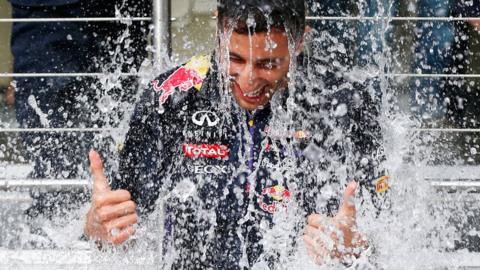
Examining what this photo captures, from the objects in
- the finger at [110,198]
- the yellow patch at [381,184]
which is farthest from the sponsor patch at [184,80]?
the yellow patch at [381,184]

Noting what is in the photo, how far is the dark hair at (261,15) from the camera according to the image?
8.74 ft

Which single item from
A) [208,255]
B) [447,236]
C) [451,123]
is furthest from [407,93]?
[208,255]

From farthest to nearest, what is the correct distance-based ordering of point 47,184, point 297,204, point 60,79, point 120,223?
point 60,79
point 47,184
point 297,204
point 120,223

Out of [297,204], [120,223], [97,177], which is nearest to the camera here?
[120,223]

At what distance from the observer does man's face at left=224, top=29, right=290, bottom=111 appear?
266cm

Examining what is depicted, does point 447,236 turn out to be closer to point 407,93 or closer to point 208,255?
point 407,93

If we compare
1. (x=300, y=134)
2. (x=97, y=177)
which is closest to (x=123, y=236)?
(x=97, y=177)

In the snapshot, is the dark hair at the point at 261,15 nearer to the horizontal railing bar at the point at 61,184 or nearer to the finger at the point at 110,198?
the finger at the point at 110,198

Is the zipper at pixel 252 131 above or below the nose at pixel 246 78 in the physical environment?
below

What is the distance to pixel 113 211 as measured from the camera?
2.44m

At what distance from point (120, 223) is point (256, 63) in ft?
2.19

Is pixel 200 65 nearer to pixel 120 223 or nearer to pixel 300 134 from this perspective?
pixel 300 134

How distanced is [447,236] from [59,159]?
6.18 feet

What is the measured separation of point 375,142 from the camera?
2746 millimetres
